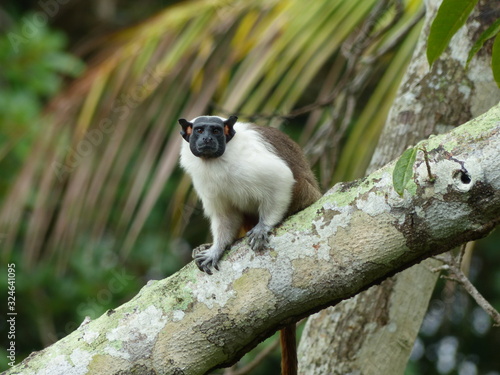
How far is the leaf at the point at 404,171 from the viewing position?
1.80 metres

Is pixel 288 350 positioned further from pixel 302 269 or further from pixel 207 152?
pixel 207 152

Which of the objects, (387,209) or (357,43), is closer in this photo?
(387,209)

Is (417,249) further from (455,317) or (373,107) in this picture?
(455,317)

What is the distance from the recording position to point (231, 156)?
3078mm

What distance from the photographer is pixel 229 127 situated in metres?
3.09

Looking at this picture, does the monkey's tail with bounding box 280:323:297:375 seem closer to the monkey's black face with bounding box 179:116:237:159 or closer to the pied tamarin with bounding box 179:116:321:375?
the pied tamarin with bounding box 179:116:321:375

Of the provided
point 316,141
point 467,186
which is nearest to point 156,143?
point 316,141

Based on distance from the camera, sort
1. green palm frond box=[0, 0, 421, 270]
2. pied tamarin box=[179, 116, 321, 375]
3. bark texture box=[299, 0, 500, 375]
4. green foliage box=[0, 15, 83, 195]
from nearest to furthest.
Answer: pied tamarin box=[179, 116, 321, 375]
bark texture box=[299, 0, 500, 375]
green palm frond box=[0, 0, 421, 270]
green foliage box=[0, 15, 83, 195]

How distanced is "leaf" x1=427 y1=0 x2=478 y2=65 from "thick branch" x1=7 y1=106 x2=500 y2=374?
307 millimetres

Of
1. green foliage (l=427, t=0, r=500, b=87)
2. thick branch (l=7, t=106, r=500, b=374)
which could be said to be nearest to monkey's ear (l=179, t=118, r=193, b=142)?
thick branch (l=7, t=106, r=500, b=374)

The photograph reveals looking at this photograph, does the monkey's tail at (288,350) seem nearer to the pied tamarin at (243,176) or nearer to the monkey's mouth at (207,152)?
the pied tamarin at (243,176)

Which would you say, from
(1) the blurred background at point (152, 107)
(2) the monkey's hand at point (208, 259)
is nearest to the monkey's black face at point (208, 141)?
(2) the monkey's hand at point (208, 259)

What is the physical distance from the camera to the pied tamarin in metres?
2.93

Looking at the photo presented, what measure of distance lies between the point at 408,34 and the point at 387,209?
6.38 ft
